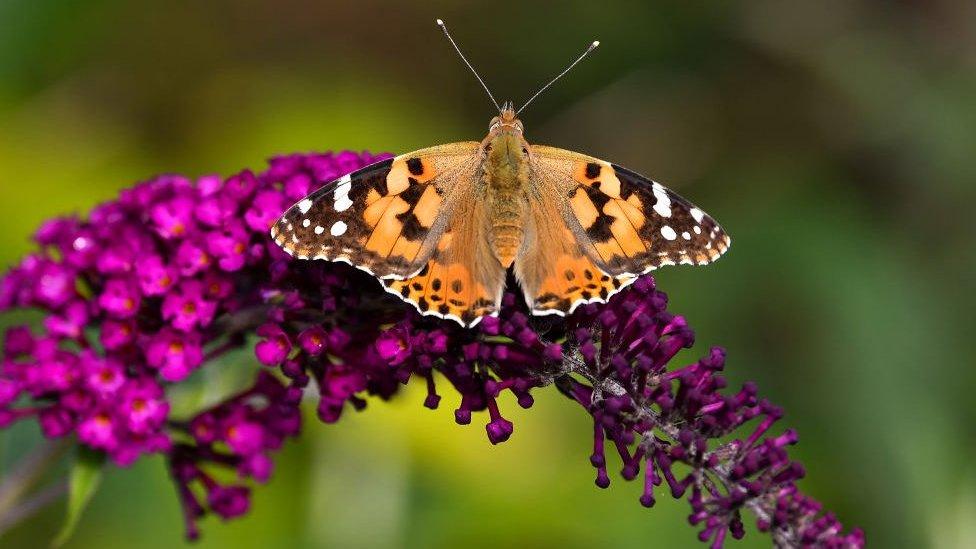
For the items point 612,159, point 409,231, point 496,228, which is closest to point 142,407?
point 409,231

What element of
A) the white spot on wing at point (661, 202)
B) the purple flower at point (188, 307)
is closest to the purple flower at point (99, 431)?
the purple flower at point (188, 307)

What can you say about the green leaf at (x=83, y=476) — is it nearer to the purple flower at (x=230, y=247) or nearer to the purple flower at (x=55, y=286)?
the purple flower at (x=55, y=286)

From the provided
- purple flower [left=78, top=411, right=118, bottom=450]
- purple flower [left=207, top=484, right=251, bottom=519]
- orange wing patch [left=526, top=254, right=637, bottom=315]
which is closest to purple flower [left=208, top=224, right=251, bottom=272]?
purple flower [left=78, top=411, right=118, bottom=450]

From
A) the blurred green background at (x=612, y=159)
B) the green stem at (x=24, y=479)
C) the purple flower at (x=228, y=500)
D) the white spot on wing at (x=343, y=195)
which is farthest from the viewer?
the blurred green background at (x=612, y=159)

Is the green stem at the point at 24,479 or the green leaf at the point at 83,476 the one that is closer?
the green leaf at the point at 83,476

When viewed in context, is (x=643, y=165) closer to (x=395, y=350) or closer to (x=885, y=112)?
(x=885, y=112)

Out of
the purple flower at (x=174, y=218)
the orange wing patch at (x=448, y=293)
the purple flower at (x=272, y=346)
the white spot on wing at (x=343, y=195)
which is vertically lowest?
the purple flower at (x=272, y=346)

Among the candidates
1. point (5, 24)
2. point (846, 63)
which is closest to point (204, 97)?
point (5, 24)

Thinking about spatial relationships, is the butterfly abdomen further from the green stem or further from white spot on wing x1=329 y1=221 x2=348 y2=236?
the green stem
